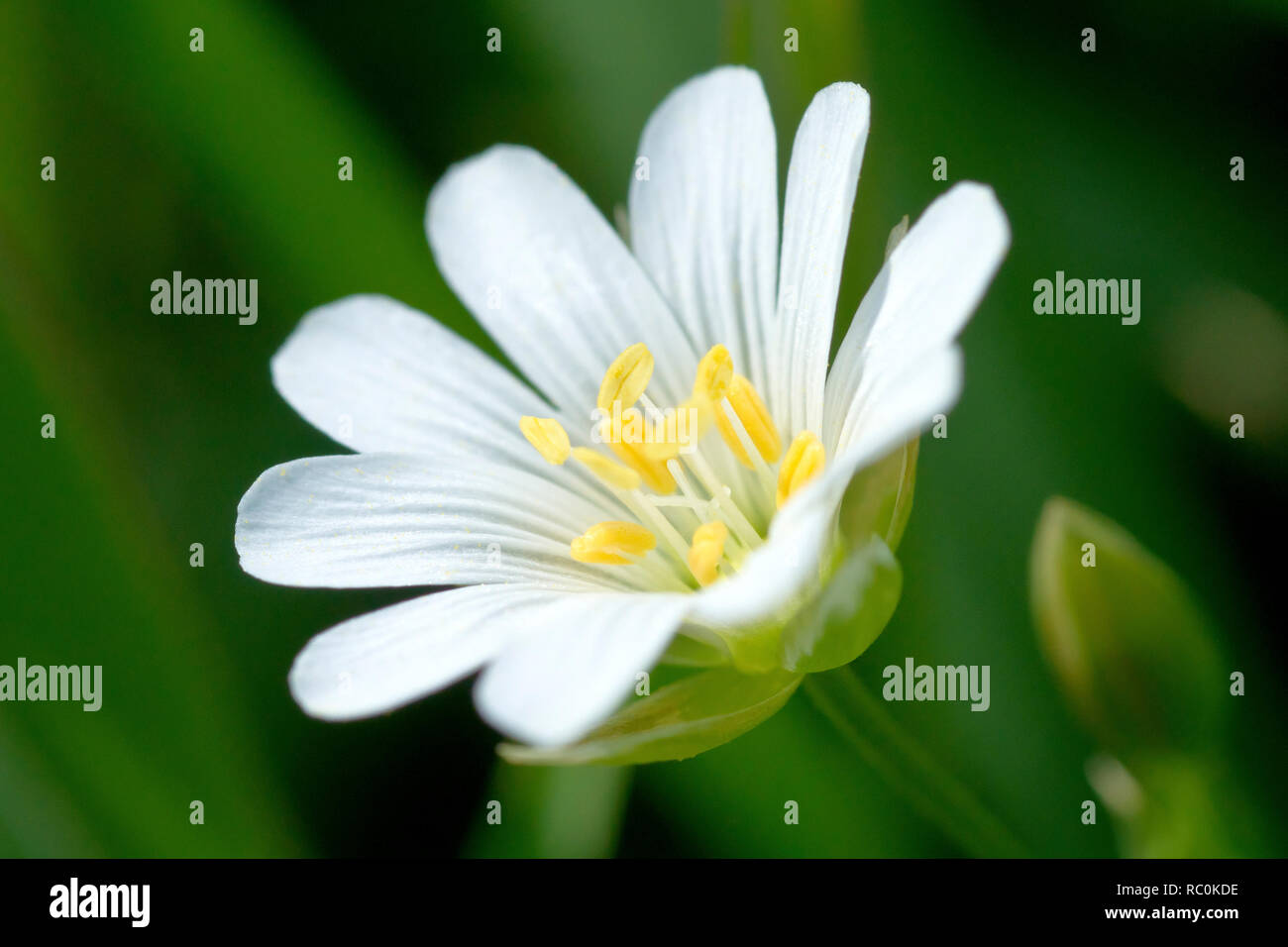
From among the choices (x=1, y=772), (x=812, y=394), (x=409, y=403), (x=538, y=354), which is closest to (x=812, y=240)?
(x=812, y=394)

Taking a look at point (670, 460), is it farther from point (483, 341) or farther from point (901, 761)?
point (483, 341)

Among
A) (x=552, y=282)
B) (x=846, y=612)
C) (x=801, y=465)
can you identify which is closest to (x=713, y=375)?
(x=801, y=465)

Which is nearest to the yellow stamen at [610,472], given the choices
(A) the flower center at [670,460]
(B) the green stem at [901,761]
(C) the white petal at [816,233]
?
(A) the flower center at [670,460]

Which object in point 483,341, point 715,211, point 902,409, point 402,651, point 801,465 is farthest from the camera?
point 483,341

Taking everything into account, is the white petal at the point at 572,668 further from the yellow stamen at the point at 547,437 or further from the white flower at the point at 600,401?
the yellow stamen at the point at 547,437

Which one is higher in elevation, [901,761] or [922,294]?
[922,294]

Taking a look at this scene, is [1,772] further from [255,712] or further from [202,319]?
[202,319]

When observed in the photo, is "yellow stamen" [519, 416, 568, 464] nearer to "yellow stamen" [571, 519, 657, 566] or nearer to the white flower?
the white flower
